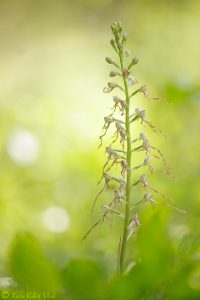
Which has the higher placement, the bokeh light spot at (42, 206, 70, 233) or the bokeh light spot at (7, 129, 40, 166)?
the bokeh light spot at (7, 129, 40, 166)

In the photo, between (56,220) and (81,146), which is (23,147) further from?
(56,220)

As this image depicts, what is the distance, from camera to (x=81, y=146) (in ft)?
10.0

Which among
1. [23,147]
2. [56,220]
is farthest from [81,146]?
[56,220]

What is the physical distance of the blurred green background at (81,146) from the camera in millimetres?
489

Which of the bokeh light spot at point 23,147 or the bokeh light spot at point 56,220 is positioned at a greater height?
the bokeh light spot at point 23,147

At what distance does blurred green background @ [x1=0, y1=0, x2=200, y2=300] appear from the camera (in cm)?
49

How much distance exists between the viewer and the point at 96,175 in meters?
2.75

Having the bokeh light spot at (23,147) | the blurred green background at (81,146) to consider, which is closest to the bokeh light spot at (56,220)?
the blurred green background at (81,146)

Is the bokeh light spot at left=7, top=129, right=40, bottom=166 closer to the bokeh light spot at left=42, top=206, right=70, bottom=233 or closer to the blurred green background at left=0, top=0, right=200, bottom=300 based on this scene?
the blurred green background at left=0, top=0, right=200, bottom=300

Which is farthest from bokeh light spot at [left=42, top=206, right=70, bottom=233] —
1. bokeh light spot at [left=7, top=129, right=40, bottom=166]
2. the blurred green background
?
bokeh light spot at [left=7, top=129, right=40, bottom=166]

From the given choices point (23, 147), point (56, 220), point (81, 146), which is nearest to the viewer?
point (56, 220)

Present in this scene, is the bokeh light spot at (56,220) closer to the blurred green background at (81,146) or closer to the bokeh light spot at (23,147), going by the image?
the blurred green background at (81,146)

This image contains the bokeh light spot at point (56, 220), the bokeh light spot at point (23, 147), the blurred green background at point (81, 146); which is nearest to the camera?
the blurred green background at point (81, 146)

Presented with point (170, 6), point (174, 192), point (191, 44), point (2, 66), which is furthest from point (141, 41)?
point (174, 192)
